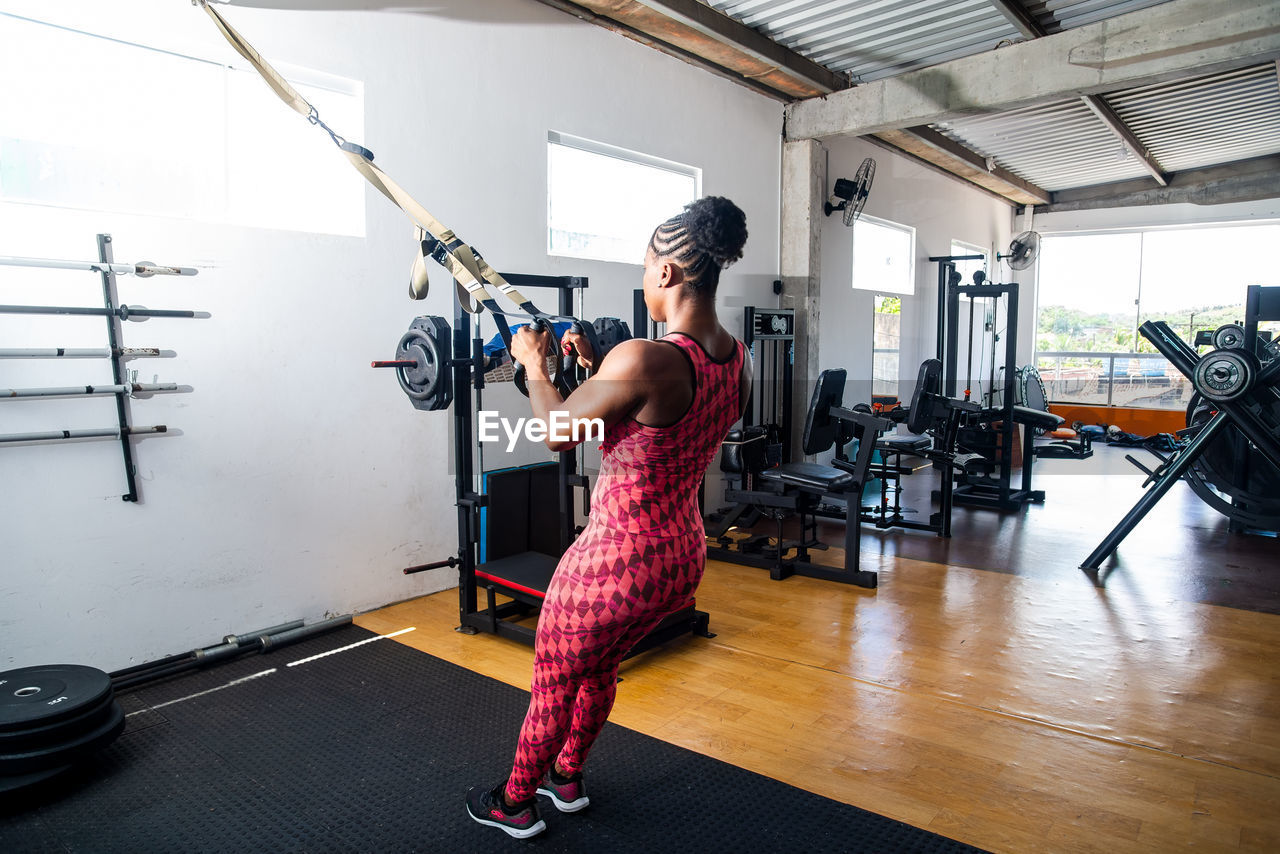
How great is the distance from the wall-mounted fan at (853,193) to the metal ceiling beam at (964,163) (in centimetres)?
41

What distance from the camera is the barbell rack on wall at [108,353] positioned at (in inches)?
102

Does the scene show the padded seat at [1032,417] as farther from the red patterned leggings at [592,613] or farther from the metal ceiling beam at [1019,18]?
the red patterned leggings at [592,613]

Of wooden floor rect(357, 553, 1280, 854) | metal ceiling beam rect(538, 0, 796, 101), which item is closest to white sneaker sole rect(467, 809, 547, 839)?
wooden floor rect(357, 553, 1280, 854)

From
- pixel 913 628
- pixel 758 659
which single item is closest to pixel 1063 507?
pixel 913 628

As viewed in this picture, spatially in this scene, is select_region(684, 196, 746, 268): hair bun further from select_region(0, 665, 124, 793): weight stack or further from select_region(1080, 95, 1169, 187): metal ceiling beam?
select_region(1080, 95, 1169, 187): metal ceiling beam

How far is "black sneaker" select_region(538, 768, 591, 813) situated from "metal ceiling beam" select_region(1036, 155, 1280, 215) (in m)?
10.2

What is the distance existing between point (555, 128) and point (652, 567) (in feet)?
11.1

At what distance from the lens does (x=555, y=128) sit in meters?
4.34

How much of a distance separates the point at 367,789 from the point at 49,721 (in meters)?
0.87

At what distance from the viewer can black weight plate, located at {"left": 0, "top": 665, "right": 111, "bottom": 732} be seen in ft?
6.91

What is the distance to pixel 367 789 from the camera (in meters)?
2.17

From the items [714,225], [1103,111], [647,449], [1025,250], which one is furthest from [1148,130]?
[647,449]

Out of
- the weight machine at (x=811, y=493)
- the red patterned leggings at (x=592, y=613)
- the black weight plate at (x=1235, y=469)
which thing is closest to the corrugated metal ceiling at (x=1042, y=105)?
the weight machine at (x=811, y=493)

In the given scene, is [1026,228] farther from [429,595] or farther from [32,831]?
[32,831]
